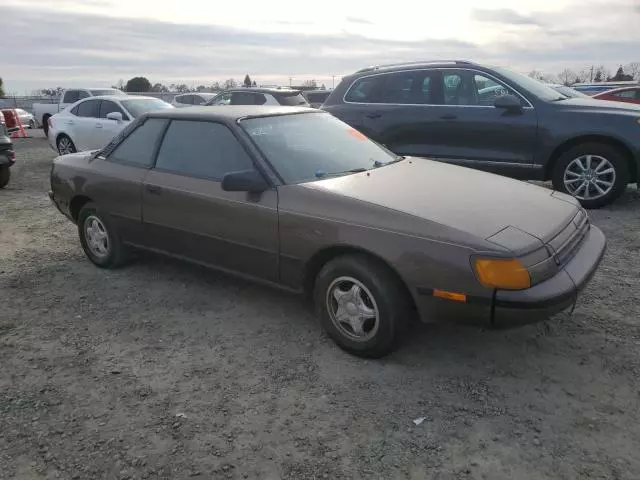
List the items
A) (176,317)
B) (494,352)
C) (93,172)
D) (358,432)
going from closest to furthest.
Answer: (358,432)
(494,352)
(176,317)
(93,172)

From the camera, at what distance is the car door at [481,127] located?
6.88 meters

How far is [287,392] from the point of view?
3119 millimetres

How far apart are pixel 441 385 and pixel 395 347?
0.34 metres

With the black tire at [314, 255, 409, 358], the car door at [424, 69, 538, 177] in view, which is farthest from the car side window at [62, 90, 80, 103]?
the black tire at [314, 255, 409, 358]

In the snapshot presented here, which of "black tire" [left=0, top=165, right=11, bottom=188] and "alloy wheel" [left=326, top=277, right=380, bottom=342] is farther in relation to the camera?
"black tire" [left=0, top=165, right=11, bottom=188]

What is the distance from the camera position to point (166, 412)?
9.71 ft

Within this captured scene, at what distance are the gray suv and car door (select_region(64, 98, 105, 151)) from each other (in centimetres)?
596

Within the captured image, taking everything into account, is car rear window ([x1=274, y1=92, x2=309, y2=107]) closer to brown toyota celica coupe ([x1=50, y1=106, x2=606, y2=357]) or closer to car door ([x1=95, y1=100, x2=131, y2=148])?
car door ([x1=95, y1=100, x2=131, y2=148])

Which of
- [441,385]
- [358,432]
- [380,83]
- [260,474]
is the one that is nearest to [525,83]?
[380,83]

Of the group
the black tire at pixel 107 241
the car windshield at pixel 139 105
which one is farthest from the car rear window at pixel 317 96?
the black tire at pixel 107 241

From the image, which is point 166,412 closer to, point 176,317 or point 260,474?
point 260,474

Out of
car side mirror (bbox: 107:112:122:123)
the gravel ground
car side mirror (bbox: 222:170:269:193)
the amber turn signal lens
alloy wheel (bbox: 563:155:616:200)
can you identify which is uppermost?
car side mirror (bbox: 222:170:269:193)

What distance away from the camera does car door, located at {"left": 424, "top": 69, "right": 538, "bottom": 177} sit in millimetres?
6883

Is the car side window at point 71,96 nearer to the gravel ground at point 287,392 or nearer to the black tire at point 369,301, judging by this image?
the gravel ground at point 287,392
